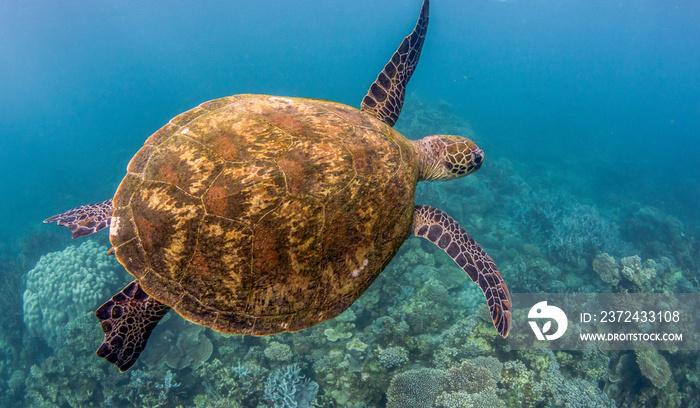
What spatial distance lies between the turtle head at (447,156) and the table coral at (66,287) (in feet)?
25.4

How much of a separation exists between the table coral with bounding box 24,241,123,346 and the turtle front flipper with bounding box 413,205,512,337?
753 centimetres

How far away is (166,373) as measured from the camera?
5.11 metres

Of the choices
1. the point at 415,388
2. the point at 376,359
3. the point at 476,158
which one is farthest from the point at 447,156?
the point at 376,359

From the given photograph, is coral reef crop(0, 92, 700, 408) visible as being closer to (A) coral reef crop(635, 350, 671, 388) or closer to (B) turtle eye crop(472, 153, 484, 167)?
(A) coral reef crop(635, 350, 671, 388)

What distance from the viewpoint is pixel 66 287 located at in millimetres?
6406

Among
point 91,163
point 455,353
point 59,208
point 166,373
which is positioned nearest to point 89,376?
point 166,373

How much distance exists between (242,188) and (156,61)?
10236 cm

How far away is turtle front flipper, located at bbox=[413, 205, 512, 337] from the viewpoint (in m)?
2.97

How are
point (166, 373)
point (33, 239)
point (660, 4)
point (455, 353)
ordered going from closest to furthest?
point (455, 353) → point (166, 373) → point (33, 239) → point (660, 4)

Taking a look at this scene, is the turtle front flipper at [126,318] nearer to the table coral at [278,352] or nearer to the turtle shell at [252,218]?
the turtle shell at [252,218]

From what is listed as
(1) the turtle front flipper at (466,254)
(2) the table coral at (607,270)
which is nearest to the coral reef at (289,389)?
(1) the turtle front flipper at (466,254)

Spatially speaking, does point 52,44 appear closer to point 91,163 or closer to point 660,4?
point 91,163

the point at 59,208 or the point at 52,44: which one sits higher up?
the point at 52,44

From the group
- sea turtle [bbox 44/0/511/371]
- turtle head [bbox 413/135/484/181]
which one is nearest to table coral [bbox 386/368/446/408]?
sea turtle [bbox 44/0/511/371]
